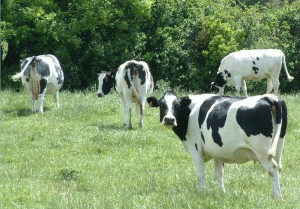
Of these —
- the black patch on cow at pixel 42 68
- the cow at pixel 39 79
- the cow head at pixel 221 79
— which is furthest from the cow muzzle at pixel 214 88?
the black patch on cow at pixel 42 68

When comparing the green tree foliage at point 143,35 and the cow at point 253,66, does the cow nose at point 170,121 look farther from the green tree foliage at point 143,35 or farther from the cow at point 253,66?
the green tree foliage at point 143,35

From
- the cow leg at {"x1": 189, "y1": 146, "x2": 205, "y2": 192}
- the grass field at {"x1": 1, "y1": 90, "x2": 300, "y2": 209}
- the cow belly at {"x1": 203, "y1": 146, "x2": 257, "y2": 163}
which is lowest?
the grass field at {"x1": 1, "y1": 90, "x2": 300, "y2": 209}

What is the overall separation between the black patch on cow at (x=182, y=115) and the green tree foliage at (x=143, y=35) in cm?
2044

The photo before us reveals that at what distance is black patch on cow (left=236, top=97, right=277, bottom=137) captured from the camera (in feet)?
27.0

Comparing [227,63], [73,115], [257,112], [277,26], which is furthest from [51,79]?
[277,26]

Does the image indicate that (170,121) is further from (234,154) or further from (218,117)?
(234,154)

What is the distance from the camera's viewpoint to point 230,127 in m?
8.60

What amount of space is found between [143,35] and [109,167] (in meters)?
20.0

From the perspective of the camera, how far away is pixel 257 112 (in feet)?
27.2

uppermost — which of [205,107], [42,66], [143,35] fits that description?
[143,35]

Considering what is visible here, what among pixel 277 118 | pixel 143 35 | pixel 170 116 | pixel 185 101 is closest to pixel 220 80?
pixel 143 35

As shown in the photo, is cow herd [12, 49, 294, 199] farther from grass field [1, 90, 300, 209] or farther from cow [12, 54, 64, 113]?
cow [12, 54, 64, 113]

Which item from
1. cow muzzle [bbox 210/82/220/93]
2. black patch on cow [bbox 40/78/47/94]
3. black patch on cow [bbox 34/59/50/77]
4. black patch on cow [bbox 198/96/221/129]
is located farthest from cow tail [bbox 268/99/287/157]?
cow muzzle [bbox 210/82/220/93]

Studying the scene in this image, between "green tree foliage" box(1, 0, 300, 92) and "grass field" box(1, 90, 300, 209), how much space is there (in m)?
10.6
